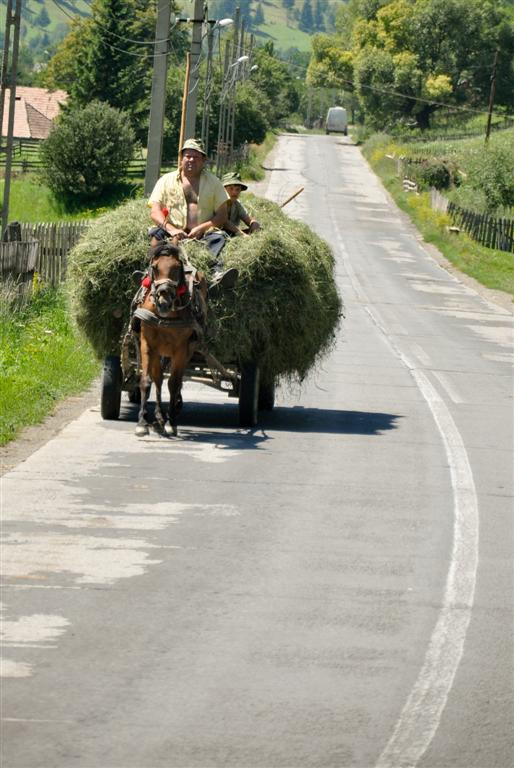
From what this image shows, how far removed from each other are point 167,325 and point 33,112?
114 meters

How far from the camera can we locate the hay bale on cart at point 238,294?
14.0 m

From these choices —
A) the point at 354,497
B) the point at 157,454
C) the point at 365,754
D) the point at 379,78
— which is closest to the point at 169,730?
the point at 365,754

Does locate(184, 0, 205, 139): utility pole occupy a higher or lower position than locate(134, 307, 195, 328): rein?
higher

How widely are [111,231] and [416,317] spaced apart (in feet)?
64.1

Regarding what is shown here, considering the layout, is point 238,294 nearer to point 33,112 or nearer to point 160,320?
point 160,320

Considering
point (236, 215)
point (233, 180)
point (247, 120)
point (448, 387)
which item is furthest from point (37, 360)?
point (247, 120)

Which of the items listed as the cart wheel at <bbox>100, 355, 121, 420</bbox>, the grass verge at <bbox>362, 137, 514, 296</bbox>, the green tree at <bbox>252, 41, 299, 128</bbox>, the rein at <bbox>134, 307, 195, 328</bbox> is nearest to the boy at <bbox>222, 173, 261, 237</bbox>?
the rein at <bbox>134, 307, 195, 328</bbox>

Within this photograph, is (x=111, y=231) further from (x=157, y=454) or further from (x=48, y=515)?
(x=48, y=515)

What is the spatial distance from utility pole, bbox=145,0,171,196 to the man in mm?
13088

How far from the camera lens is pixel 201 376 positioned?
14469 mm

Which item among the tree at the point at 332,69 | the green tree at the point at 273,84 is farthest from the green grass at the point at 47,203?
the tree at the point at 332,69

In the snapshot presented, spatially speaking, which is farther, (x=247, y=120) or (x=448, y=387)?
(x=247, y=120)

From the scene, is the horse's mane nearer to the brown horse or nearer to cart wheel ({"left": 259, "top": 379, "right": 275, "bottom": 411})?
the brown horse

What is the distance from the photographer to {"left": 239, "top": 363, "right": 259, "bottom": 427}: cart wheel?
1444cm
